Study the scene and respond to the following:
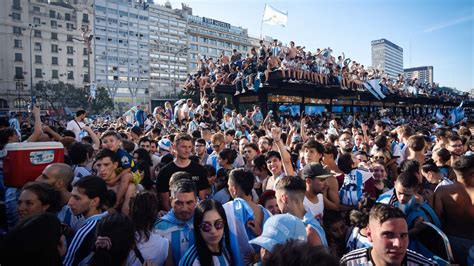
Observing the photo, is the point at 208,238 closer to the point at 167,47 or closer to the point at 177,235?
the point at 177,235

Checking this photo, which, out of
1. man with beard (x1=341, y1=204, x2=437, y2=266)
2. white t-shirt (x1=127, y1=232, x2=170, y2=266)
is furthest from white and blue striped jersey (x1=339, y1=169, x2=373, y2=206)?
white t-shirt (x1=127, y1=232, x2=170, y2=266)

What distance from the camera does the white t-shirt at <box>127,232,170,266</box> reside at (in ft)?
8.43

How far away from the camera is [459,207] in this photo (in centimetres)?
335

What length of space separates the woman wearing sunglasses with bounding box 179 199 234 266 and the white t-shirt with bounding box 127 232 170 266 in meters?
0.22

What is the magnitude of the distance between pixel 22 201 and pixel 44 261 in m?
1.13

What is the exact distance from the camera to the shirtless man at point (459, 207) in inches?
127

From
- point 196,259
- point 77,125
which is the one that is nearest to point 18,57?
point 77,125

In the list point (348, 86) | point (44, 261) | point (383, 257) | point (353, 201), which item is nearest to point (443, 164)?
point (353, 201)

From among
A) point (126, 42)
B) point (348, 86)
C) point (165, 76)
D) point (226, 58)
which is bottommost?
point (348, 86)

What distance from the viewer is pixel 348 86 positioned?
22.1 m

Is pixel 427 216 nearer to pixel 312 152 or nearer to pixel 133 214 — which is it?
pixel 312 152

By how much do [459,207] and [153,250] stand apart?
10.8ft

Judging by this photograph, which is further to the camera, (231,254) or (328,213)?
(328,213)

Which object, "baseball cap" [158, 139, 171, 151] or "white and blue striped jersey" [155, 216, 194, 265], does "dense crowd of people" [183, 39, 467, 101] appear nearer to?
"baseball cap" [158, 139, 171, 151]
